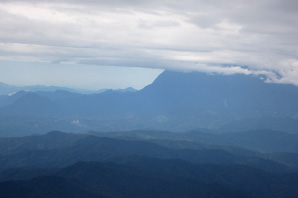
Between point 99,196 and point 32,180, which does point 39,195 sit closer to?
point 32,180

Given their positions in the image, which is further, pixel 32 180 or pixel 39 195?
pixel 32 180

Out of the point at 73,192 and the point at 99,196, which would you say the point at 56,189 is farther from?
the point at 99,196

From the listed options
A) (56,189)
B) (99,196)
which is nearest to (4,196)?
(56,189)

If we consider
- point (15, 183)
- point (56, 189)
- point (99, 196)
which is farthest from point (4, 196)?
point (99, 196)

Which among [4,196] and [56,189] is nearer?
[4,196]

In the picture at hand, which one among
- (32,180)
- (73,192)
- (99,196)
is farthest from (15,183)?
(99,196)

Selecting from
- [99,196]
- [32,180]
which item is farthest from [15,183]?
[99,196]
